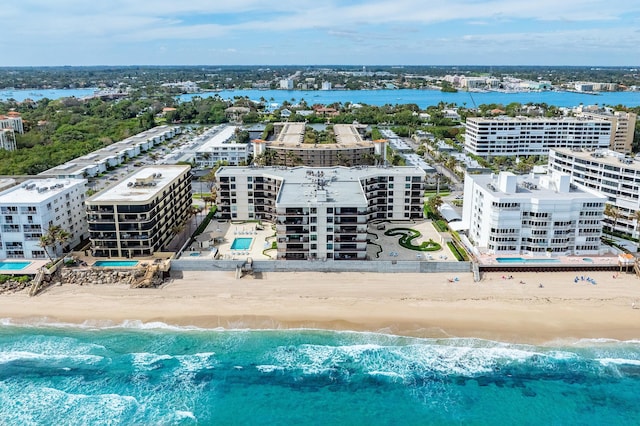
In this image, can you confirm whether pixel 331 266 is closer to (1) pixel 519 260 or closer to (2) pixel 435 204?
(1) pixel 519 260

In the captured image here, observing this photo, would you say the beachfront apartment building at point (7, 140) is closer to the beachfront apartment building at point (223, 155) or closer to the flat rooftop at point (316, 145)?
the beachfront apartment building at point (223, 155)

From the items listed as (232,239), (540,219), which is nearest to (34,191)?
(232,239)

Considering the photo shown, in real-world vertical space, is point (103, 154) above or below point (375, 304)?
above

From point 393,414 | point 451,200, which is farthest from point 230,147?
point 393,414

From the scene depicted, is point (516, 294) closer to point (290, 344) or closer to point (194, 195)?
point (290, 344)

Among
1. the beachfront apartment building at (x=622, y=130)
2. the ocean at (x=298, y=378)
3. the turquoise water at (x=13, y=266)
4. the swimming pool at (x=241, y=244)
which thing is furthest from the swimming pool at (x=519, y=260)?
the beachfront apartment building at (x=622, y=130)

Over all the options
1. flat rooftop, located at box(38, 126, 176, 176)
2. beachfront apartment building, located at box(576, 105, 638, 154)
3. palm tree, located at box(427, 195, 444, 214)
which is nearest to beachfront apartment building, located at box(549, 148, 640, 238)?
palm tree, located at box(427, 195, 444, 214)
